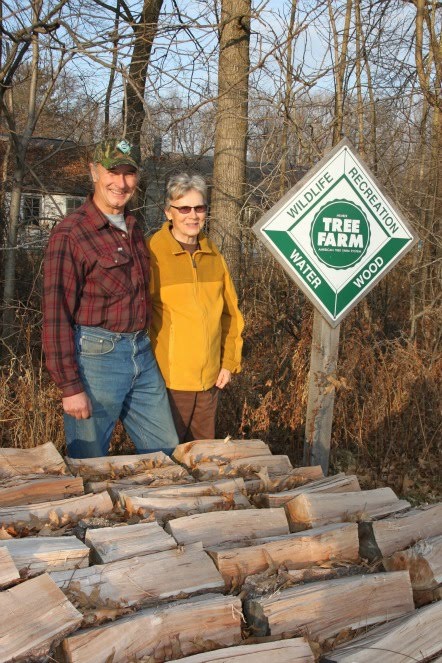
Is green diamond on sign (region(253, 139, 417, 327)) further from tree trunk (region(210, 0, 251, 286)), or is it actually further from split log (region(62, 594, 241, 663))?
tree trunk (region(210, 0, 251, 286))

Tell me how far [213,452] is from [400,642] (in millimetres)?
1586

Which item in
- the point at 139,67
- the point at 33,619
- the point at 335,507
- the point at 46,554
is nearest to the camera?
the point at 33,619

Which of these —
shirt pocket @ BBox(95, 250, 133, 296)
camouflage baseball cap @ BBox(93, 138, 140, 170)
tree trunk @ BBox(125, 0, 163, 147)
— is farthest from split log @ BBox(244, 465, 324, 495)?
tree trunk @ BBox(125, 0, 163, 147)

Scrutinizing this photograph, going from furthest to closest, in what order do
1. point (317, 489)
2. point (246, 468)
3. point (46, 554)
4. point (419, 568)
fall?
point (246, 468), point (317, 489), point (419, 568), point (46, 554)

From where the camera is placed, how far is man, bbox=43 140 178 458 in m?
3.57

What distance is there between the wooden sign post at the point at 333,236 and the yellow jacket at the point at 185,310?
1.41 ft

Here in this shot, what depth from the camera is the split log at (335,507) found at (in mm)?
3146

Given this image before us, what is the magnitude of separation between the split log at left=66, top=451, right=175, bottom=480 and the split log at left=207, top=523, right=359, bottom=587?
3.16 feet

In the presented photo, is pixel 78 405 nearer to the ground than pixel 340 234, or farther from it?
nearer to the ground

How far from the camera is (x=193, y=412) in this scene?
4.28 m

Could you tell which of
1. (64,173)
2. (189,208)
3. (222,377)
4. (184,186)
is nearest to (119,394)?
(222,377)

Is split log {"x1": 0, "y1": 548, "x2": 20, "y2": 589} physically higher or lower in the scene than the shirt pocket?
lower

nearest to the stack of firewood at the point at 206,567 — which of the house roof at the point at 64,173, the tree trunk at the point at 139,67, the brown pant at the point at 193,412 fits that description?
the brown pant at the point at 193,412

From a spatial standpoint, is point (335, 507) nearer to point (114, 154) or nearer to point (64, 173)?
point (114, 154)
